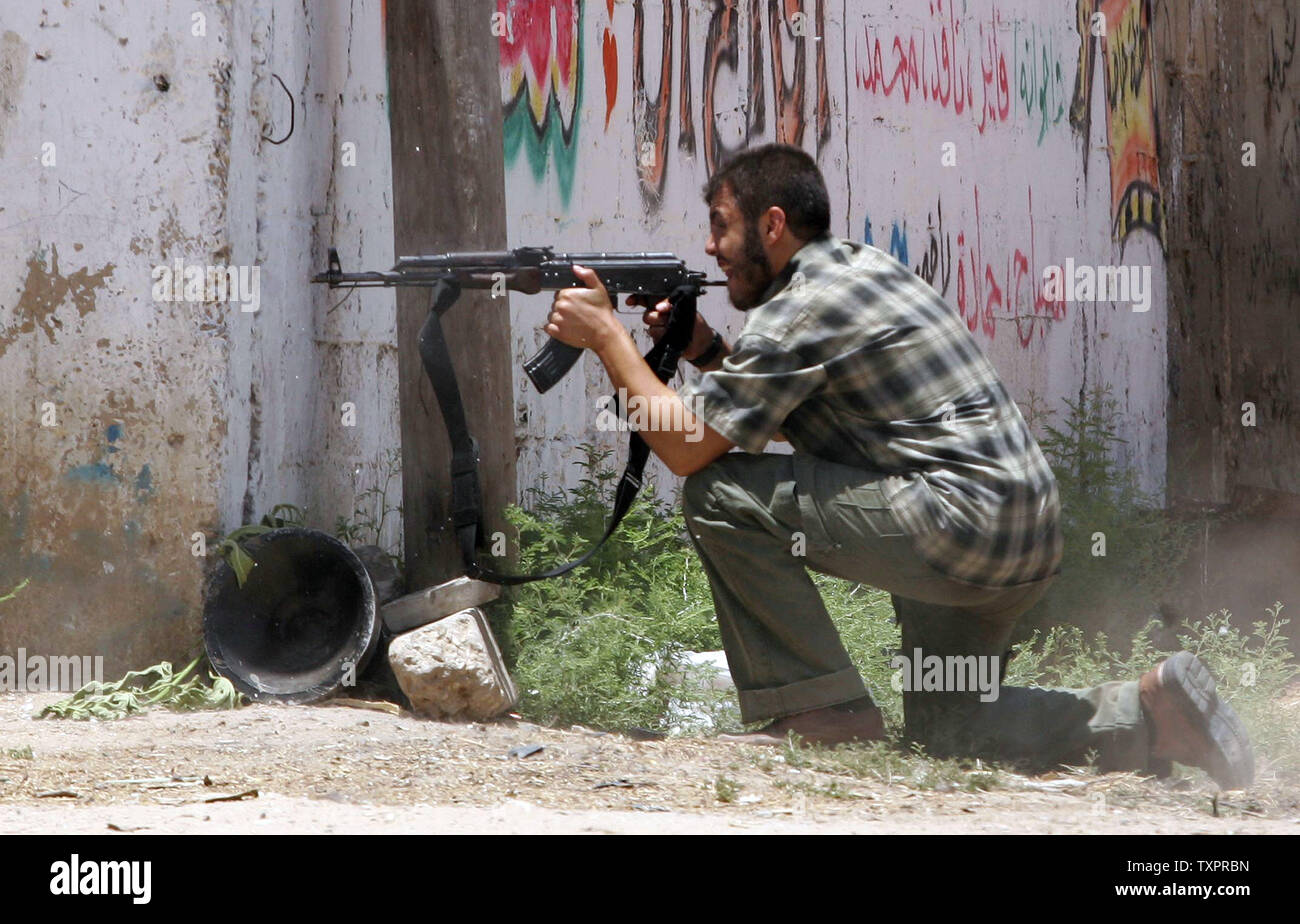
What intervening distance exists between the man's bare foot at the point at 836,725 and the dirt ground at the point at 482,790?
0.34 feet

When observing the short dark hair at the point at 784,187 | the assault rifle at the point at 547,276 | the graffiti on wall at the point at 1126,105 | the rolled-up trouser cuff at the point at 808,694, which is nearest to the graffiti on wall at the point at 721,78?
the graffiti on wall at the point at 1126,105

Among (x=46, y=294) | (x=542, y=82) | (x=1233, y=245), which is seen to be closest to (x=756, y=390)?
(x=46, y=294)

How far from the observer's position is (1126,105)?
6719 mm

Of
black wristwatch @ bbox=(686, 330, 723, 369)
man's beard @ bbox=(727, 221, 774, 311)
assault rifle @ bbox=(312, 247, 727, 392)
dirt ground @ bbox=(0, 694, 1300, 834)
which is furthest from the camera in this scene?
black wristwatch @ bbox=(686, 330, 723, 369)

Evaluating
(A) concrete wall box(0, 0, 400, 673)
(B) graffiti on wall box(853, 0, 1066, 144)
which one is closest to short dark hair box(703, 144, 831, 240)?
(A) concrete wall box(0, 0, 400, 673)

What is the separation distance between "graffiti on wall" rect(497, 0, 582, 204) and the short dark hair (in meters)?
1.80

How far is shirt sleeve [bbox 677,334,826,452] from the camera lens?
299 centimetres

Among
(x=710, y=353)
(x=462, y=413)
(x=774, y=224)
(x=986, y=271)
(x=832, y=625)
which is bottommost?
(x=832, y=625)

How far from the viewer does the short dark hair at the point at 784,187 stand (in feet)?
10.4

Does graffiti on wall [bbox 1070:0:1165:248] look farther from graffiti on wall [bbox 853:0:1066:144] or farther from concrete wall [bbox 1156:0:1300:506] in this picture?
graffiti on wall [bbox 853:0:1066:144]

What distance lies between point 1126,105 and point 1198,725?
14.6ft

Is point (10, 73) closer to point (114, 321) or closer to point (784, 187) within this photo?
point (114, 321)

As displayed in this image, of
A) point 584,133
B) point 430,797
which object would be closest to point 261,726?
point 430,797
